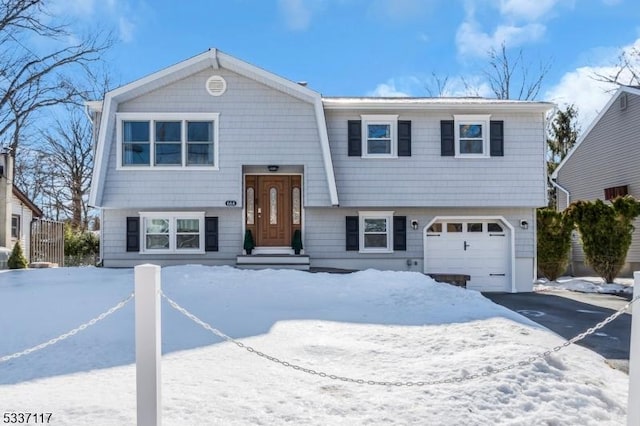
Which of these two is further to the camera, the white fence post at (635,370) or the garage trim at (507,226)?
the garage trim at (507,226)

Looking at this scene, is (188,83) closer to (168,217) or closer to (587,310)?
(168,217)

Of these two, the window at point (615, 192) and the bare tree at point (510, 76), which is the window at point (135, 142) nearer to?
the window at point (615, 192)

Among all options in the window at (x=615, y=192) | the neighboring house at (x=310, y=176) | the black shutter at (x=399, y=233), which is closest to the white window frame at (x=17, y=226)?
the neighboring house at (x=310, y=176)

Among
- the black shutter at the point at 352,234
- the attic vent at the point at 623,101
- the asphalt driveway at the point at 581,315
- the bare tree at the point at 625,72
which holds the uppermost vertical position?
the bare tree at the point at 625,72

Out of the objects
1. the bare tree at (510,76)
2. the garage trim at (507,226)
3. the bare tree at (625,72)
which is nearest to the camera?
the garage trim at (507,226)

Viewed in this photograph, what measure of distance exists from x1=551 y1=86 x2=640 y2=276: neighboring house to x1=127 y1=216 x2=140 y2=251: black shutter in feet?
56.9

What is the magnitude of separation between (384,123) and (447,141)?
1.86 metres

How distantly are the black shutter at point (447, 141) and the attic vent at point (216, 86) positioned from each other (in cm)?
621

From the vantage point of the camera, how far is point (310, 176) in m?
12.5

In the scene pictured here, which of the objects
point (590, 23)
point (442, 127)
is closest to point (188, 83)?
point (442, 127)

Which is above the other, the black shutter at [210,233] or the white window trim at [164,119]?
the white window trim at [164,119]

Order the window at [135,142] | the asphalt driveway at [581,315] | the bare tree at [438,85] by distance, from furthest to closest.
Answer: the bare tree at [438,85]
the window at [135,142]
the asphalt driveway at [581,315]

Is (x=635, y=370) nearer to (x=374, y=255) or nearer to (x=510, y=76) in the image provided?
(x=374, y=255)

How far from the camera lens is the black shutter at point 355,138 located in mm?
12945
